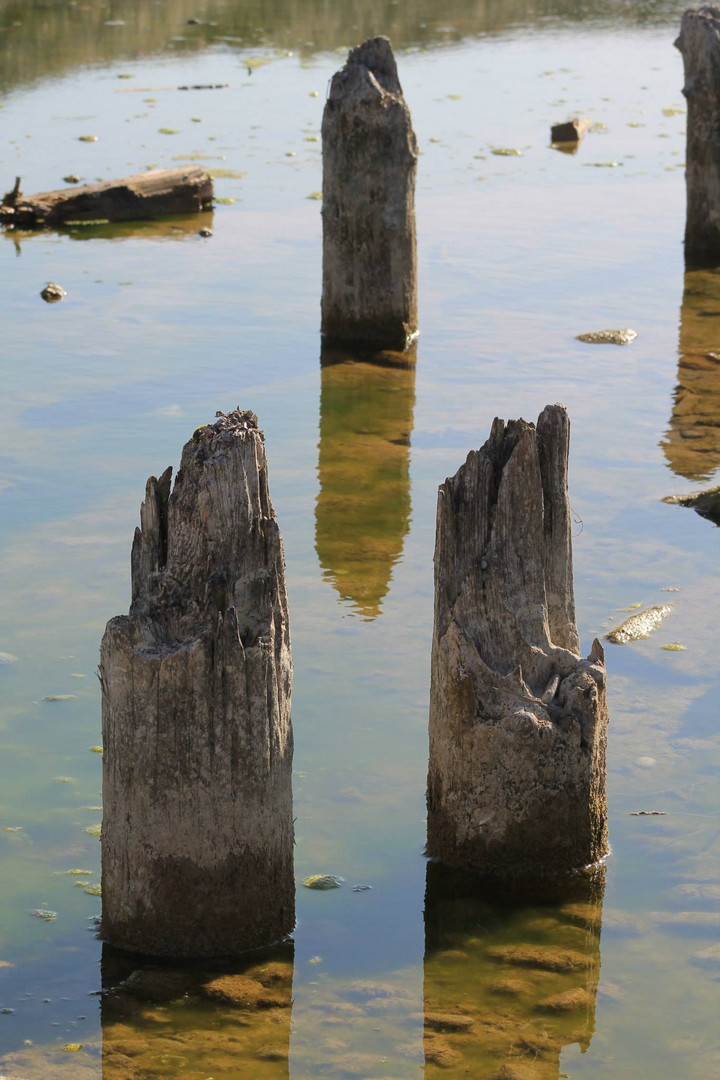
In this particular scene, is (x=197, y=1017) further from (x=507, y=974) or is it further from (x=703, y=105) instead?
(x=703, y=105)

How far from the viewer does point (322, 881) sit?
5.40 m

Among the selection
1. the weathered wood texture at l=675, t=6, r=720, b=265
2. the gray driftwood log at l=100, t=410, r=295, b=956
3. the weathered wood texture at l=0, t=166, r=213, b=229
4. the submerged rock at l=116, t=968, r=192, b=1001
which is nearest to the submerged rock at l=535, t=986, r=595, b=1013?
the gray driftwood log at l=100, t=410, r=295, b=956

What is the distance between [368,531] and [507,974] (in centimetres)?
397

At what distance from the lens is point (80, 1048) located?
14.9ft

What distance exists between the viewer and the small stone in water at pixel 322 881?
17.6ft

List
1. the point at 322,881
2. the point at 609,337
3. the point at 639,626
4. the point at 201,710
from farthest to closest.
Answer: the point at 609,337 → the point at 639,626 → the point at 322,881 → the point at 201,710

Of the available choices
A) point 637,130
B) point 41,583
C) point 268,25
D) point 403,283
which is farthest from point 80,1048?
point 268,25

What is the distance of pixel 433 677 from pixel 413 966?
96cm

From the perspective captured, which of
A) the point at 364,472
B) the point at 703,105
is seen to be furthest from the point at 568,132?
the point at 364,472

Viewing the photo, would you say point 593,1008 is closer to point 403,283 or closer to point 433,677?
point 433,677

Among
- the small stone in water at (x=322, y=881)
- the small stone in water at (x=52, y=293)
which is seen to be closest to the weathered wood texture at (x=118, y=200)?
the small stone in water at (x=52, y=293)

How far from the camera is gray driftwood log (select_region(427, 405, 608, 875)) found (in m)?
5.08

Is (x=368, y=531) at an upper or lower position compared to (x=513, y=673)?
lower

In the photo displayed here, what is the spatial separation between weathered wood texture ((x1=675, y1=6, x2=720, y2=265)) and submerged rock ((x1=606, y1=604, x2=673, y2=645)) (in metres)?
7.40
